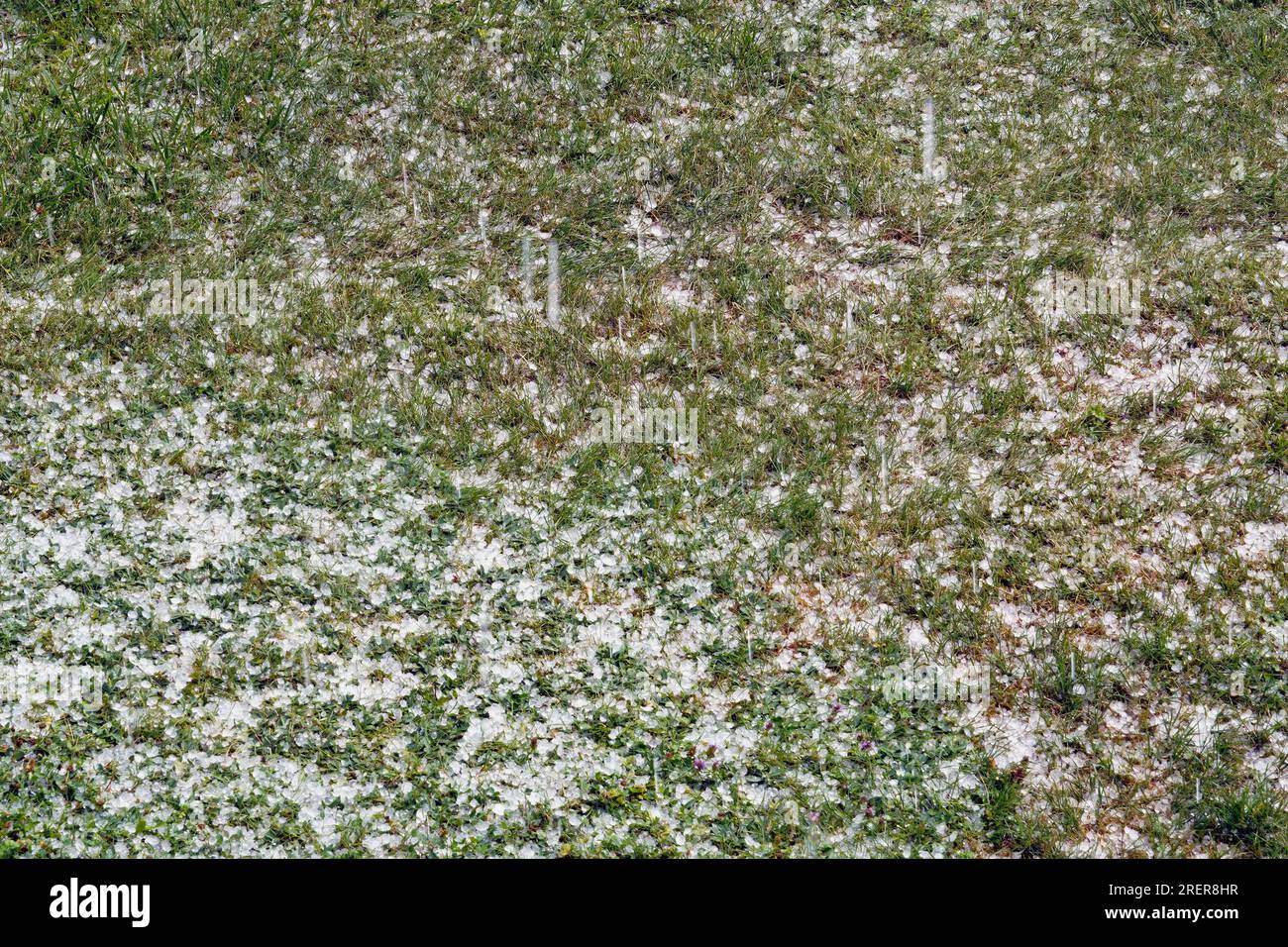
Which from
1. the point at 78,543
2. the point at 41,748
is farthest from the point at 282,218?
the point at 41,748

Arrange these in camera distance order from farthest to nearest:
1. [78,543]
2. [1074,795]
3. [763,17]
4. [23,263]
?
[763,17] < [23,263] < [78,543] < [1074,795]

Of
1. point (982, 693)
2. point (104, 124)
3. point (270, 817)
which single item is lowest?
point (270, 817)

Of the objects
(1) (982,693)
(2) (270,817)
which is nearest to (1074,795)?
(1) (982,693)

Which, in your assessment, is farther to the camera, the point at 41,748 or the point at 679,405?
the point at 679,405

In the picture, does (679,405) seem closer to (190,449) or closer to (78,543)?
(190,449)

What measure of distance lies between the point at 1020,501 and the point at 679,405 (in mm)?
2179

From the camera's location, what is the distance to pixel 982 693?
6.39m

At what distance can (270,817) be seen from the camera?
19.3 ft

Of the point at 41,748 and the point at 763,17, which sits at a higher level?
Answer: the point at 763,17
